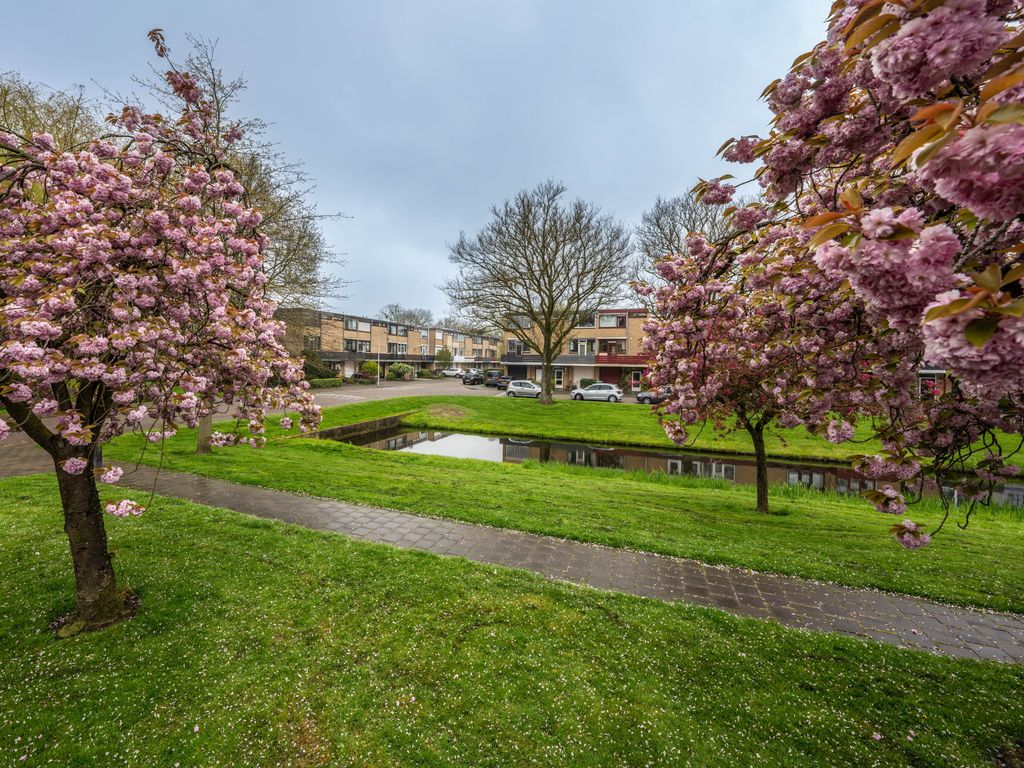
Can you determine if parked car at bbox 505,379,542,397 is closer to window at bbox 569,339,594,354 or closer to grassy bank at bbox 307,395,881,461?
grassy bank at bbox 307,395,881,461

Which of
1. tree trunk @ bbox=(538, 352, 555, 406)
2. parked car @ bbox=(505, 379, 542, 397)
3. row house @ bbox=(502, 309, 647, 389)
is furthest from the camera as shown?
row house @ bbox=(502, 309, 647, 389)

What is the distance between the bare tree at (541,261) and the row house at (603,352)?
44.7 feet

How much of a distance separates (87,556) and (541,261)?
25.2 metres

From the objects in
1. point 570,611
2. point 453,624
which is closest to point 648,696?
point 570,611

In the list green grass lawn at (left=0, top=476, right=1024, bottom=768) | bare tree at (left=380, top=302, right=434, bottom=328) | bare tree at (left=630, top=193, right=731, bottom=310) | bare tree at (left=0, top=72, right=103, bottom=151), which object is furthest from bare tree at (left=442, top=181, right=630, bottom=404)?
bare tree at (left=380, top=302, right=434, bottom=328)

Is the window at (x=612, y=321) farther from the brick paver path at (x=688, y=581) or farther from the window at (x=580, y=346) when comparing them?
the brick paver path at (x=688, y=581)

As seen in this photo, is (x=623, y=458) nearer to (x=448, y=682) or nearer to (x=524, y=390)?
(x=448, y=682)

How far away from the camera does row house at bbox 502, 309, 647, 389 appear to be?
138ft

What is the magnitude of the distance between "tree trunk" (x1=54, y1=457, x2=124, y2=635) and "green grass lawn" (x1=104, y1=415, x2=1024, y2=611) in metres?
0.87

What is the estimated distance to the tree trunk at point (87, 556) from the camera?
4133 millimetres

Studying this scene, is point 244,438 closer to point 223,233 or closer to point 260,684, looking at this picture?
point 223,233

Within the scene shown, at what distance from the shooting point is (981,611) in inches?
199

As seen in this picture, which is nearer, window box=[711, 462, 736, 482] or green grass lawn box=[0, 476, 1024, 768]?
green grass lawn box=[0, 476, 1024, 768]

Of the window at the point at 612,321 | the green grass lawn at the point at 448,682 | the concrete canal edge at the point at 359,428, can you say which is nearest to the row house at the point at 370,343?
the concrete canal edge at the point at 359,428
